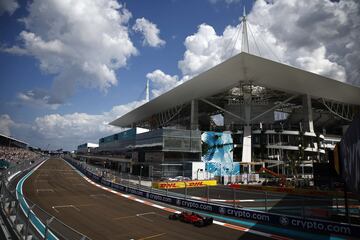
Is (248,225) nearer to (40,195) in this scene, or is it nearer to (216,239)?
(216,239)

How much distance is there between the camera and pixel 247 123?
7188 centimetres

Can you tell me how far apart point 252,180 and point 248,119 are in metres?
19.2

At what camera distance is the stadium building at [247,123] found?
58.3m

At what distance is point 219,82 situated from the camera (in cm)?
6588

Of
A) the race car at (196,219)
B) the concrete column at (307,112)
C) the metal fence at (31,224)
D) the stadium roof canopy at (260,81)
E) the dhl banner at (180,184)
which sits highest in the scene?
the stadium roof canopy at (260,81)

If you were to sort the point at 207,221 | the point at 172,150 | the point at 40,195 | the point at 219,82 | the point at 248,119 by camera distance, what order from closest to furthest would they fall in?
the point at 207,221, the point at 40,195, the point at 172,150, the point at 219,82, the point at 248,119

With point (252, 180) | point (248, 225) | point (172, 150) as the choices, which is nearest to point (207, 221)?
point (248, 225)

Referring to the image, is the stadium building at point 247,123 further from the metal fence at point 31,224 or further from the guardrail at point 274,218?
the metal fence at point 31,224

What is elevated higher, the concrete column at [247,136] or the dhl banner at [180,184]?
the concrete column at [247,136]

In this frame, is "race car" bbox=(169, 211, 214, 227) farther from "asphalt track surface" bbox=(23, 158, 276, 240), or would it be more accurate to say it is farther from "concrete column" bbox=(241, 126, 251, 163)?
"concrete column" bbox=(241, 126, 251, 163)

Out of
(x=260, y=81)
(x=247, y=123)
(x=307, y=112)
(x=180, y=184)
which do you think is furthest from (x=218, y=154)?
(x=307, y=112)

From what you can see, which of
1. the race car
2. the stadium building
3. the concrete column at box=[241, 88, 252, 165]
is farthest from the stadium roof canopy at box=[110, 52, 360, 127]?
the race car

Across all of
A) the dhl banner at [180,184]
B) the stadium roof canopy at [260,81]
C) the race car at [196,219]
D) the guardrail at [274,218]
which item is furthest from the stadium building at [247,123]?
the race car at [196,219]

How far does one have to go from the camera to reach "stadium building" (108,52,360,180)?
58.3 m
